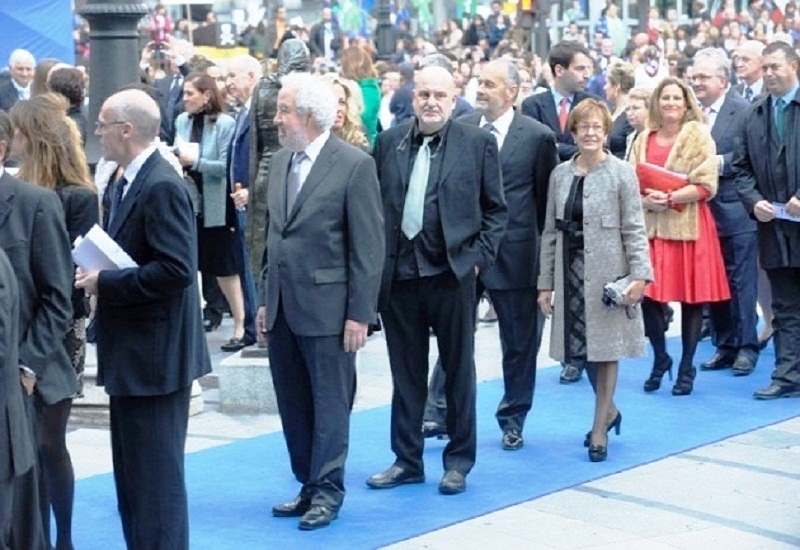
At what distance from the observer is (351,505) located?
823cm

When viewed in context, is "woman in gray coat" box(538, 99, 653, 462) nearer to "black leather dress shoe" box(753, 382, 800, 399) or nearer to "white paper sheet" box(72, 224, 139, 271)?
"black leather dress shoe" box(753, 382, 800, 399)

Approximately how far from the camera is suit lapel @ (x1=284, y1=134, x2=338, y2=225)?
7688 millimetres

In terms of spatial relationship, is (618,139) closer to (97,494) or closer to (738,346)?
(738,346)

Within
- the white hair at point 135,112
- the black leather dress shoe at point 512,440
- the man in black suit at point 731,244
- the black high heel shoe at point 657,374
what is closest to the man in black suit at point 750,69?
the man in black suit at point 731,244

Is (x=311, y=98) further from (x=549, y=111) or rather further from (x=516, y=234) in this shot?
(x=549, y=111)

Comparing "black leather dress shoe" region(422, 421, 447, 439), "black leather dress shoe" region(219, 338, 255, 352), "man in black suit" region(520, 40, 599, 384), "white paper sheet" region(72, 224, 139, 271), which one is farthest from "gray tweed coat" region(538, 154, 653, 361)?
"black leather dress shoe" region(219, 338, 255, 352)

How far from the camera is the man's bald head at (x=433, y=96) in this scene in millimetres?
8219

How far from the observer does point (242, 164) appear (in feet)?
38.4

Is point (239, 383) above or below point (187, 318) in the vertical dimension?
below

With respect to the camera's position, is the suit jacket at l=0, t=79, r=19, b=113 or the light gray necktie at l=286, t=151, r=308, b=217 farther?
the suit jacket at l=0, t=79, r=19, b=113

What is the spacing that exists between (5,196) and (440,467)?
11.2ft

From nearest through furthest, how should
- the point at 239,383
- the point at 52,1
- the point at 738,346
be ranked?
1. the point at 239,383
2. the point at 738,346
3. the point at 52,1

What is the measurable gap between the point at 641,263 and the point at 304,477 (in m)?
2.17

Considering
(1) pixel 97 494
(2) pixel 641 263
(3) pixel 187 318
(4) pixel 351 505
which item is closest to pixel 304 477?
(4) pixel 351 505
